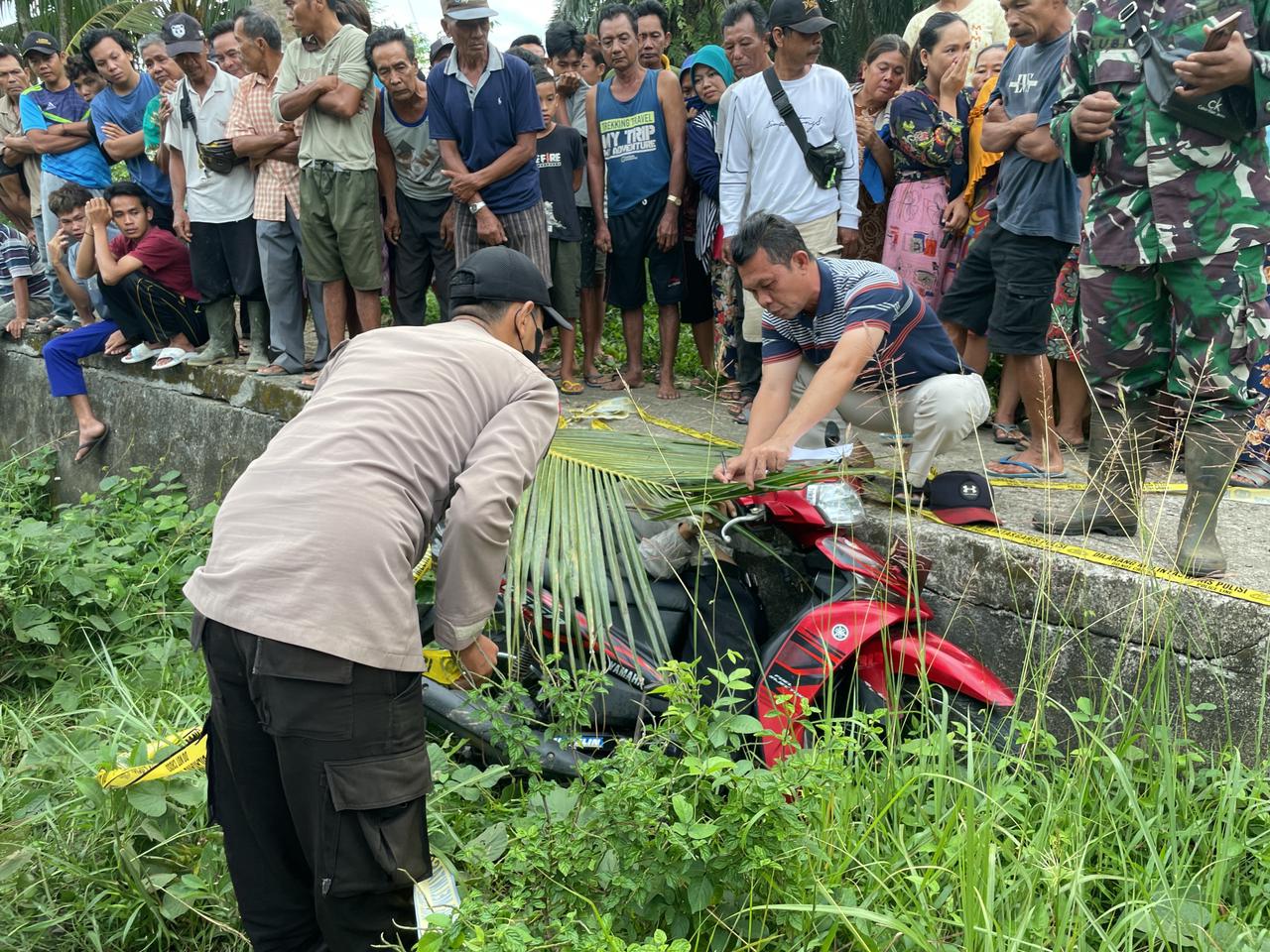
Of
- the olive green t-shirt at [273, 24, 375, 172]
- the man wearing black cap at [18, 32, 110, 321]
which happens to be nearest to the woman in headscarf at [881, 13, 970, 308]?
the olive green t-shirt at [273, 24, 375, 172]

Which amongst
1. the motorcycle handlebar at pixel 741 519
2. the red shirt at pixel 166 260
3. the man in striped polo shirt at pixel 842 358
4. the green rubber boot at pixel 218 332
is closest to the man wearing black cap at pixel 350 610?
the motorcycle handlebar at pixel 741 519

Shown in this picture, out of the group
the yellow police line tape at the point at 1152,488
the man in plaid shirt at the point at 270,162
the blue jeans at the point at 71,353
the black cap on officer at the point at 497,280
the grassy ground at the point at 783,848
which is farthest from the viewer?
the blue jeans at the point at 71,353

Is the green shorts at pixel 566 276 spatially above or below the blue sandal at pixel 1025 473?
above

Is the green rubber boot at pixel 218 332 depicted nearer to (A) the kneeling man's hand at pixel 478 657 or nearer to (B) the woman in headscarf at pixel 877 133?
(B) the woman in headscarf at pixel 877 133

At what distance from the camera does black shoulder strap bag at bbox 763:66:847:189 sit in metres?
4.68

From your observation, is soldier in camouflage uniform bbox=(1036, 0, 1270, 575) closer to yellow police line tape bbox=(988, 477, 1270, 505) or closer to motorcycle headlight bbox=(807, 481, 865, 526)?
yellow police line tape bbox=(988, 477, 1270, 505)

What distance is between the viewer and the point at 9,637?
4.65 metres

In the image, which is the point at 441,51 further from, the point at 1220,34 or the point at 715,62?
the point at 1220,34

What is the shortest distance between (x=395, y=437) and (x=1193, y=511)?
7.18 feet

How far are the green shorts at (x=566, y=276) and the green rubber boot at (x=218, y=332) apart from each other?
6.60ft

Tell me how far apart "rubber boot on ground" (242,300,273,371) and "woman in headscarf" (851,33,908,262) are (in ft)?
10.5

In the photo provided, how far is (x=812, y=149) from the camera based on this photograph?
4684 millimetres

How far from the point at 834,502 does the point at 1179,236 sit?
117 cm

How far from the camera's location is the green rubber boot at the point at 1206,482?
10.1 feet
